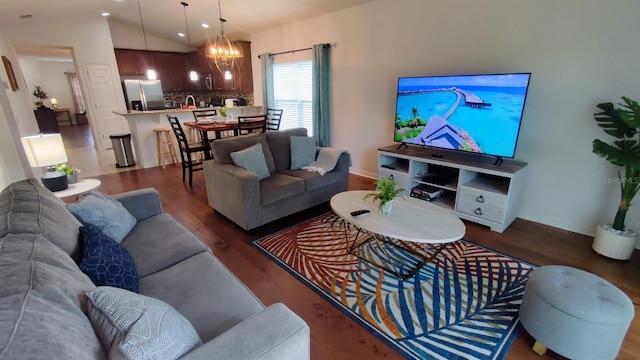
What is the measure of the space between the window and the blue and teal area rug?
132 inches

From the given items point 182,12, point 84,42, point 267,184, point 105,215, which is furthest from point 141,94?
point 105,215

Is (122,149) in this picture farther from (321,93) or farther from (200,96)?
(321,93)

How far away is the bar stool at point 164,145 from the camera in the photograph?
17.7ft

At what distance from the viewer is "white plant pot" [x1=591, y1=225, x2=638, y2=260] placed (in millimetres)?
2447

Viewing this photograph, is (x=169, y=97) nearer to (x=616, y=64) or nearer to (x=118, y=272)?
(x=118, y=272)

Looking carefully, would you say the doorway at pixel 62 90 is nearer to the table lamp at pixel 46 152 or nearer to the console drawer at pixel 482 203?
the table lamp at pixel 46 152

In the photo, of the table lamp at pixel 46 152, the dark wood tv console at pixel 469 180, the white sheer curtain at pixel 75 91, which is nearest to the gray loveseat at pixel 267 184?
the dark wood tv console at pixel 469 180

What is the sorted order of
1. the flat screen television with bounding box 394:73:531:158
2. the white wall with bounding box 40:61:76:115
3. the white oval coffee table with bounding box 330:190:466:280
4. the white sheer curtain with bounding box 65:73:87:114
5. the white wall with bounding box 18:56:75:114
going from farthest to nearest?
the white sheer curtain with bounding box 65:73:87:114, the white wall with bounding box 40:61:76:115, the white wall with bounding box 18:56:75:114, the flat screen television with bounding box 394:73:531:158, the white oval coffee table with bounding box 330:190:466:280

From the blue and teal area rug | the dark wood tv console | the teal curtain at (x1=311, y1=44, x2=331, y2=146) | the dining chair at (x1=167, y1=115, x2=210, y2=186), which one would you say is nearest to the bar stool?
the dining chair at (x1=167, y1=115, x2=210, y2=186)

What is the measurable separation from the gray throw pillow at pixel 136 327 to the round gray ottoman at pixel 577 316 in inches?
69.7

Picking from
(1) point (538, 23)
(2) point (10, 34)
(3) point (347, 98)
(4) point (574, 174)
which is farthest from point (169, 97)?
(4) point (574, 174)

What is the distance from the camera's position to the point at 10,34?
18.5 feet

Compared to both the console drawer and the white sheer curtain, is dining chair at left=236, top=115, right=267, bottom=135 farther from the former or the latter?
the white sheer curtain

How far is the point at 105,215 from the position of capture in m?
1.86
